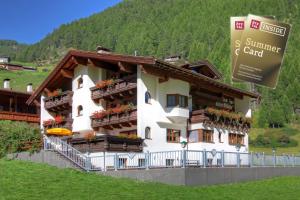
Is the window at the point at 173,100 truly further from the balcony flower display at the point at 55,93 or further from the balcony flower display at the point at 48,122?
the balcony flower display at the point at 48,122

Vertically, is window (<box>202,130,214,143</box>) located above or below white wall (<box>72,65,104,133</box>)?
below

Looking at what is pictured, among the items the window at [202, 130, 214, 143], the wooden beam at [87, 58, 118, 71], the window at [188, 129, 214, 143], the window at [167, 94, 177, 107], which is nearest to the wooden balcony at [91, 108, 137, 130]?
the window at [167, 94, 177, 107]

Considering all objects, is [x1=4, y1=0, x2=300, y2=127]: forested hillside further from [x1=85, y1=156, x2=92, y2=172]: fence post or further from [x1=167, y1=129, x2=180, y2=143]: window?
[x1=85, y1=156, x2=92, y2=172]: fence post

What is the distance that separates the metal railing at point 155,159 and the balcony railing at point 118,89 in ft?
20.5

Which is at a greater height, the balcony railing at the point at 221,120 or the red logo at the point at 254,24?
the red logo at the point at 254,24

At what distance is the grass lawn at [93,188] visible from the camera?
61.9 feet

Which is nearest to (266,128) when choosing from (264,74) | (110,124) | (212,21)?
(264,74)

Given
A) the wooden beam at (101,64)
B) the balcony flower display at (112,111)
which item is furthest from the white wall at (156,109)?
the wooden beam at (101,64)

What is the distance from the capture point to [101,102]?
3806 cm

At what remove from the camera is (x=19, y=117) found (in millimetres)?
50281

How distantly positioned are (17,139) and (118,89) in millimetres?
7992

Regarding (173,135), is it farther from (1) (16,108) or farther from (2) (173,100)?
(1) (16,108)

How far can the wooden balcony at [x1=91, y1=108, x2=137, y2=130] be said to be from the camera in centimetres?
3403

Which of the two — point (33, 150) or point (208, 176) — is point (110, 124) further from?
point (208, 176)
